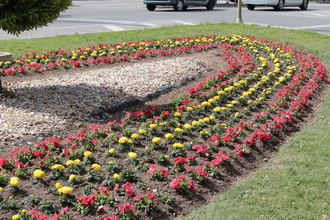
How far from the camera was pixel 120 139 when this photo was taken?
18.9 feet

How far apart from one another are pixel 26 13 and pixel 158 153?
280cm

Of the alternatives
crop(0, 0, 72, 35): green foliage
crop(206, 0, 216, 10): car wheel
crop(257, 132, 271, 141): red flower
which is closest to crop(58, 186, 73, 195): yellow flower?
crop(257, 132, 271, 141): red flower

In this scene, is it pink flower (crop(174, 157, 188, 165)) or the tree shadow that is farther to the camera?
the tree shadow

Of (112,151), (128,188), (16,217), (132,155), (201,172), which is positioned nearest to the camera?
(16,217)

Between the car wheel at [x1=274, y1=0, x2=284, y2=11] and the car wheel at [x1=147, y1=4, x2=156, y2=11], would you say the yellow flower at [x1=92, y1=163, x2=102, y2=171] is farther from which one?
the car wheel at [x1=274, y1=0, x2=284, y2=11]

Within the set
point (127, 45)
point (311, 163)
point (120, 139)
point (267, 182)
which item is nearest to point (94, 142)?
point (120, 139)

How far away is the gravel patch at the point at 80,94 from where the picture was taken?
6.35 meters

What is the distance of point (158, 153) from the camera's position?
571cm

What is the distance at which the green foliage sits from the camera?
671 cm

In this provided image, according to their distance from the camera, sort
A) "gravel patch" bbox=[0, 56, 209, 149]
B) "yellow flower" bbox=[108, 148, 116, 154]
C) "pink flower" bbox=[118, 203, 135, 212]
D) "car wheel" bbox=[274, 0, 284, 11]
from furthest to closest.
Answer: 1. "car wheel" bbox=[274, 0, 284, 11]
2. "gravel patch" bbox=[0, 56, 209, 149]
3. "yellow flower" bbox=[108, 148, 116, 154]
4. "pink flower" bbox=[118, 203, 135, 212]

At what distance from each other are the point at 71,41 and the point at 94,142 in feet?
25.4

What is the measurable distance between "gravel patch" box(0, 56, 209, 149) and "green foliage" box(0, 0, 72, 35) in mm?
1085

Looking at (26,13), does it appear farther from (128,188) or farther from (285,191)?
(285,191)

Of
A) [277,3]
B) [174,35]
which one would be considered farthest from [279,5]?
[174,35]
